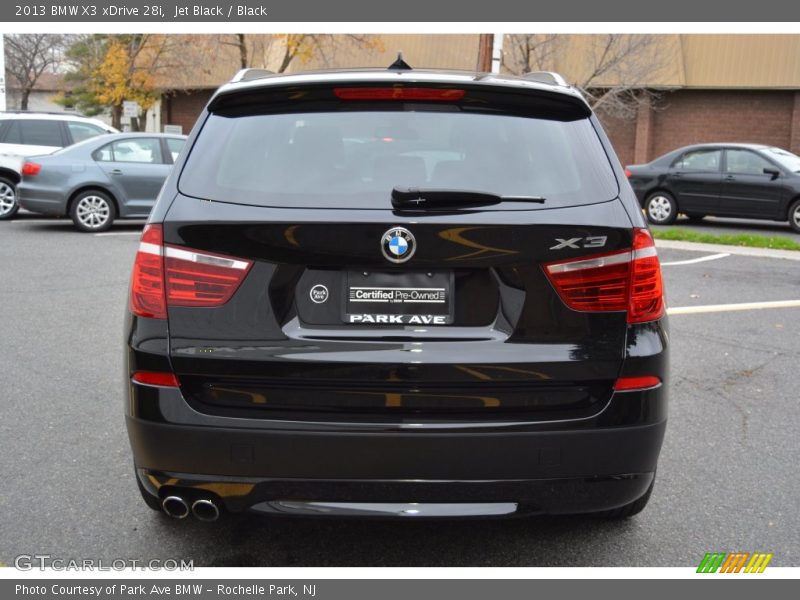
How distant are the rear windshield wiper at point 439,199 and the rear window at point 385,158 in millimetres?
46

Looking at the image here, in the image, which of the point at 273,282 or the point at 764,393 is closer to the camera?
the point at 273,282

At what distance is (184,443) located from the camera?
9.69 ft

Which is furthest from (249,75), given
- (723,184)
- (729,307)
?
(723,184)

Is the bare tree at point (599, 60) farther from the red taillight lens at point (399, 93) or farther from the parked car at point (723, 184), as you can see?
the red taillight lens at point (399, 93)

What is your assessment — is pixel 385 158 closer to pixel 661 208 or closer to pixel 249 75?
pixel 249 75

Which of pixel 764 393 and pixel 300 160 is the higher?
pixel 300 160

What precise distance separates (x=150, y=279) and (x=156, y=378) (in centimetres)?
33

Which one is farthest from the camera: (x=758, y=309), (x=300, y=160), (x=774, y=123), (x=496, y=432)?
(x=774, y=123)

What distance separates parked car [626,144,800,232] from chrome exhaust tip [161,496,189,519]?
1622 cm

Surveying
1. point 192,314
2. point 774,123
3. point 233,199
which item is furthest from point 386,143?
point 774,123

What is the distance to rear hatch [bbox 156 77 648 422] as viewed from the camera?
2883 millimetres

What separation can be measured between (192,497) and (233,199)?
1.01m

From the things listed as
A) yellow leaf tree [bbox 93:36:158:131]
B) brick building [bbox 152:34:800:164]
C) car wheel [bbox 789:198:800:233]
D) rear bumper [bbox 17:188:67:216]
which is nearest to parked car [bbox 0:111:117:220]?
rear bumper [bbox 17:188:67:216]

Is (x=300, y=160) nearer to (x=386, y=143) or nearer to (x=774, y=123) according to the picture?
(x=386, y=143)
